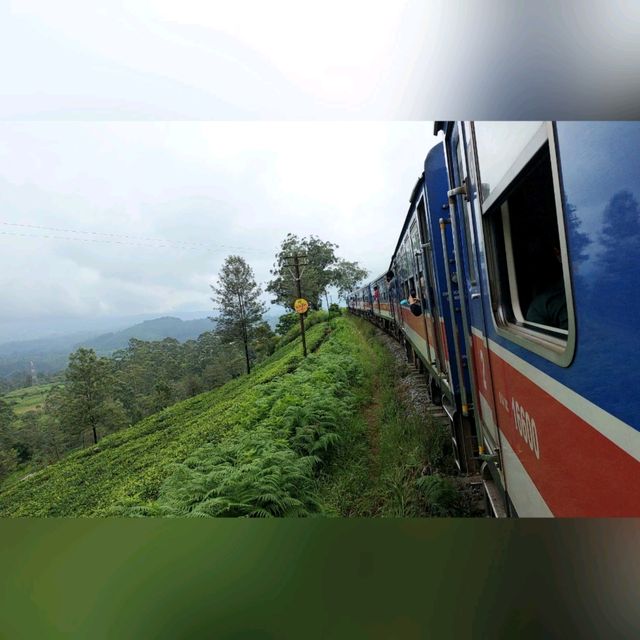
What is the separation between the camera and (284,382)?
1270 cm

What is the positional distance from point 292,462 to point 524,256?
16.1 ft

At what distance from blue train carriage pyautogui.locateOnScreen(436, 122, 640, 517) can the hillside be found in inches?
102

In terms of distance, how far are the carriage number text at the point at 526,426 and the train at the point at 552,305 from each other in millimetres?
12

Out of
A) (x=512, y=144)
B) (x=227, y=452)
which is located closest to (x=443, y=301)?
(x=512, y=144)

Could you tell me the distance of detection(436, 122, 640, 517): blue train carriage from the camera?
97 cm

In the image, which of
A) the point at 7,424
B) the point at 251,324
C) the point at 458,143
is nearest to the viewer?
the point at 458,143

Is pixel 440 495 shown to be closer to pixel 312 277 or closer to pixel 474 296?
pixel 474 296

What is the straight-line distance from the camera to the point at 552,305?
192 centimetres

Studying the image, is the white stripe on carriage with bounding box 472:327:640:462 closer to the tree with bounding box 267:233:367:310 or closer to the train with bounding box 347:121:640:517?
the train with bounding box 347:121:640:517

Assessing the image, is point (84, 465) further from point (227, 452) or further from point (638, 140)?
point (638, 140)

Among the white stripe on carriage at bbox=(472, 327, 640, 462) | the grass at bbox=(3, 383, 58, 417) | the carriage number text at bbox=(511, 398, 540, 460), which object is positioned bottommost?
the grass at bbox=(3, 383, 58, 417)

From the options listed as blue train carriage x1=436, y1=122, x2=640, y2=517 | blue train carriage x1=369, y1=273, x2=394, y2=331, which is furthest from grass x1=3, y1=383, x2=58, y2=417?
blue train carriage x1=436, y1=122, x2=640, y2=517

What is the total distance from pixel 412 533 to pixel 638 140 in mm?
1111

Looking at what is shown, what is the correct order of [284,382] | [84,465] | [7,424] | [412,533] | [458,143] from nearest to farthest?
1. [412,533]
2. [458,143]
3. [284,382]
4. [84,465]
5. [7,424]
